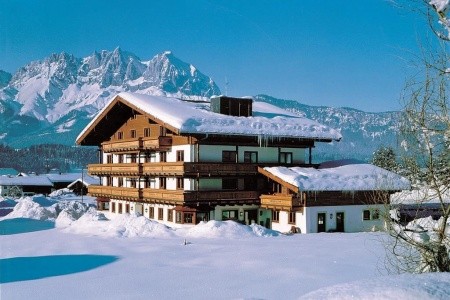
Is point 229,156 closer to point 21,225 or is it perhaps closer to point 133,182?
point 133,182

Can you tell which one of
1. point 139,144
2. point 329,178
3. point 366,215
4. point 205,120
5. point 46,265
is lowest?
point 46,265

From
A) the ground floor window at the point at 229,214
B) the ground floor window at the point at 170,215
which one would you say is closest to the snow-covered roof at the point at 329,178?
the ground floor window at the point at 229,214

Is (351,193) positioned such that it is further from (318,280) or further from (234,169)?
(318,280)

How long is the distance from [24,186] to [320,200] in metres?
73.7

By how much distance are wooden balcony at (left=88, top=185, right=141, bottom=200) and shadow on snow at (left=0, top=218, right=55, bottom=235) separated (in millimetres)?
5230

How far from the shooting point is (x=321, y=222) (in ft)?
105

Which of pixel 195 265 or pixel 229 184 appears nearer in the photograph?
pixel 195 265

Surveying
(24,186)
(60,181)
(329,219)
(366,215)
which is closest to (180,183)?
(329,219)

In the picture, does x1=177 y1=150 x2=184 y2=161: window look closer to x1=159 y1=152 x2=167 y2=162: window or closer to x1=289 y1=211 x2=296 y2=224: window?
x1=159 y1=152 x2=167 y2=162: window

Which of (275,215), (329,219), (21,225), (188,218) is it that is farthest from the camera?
(21,225)

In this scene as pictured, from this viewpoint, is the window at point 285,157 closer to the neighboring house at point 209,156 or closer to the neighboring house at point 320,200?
the neighboring house at point 209,156

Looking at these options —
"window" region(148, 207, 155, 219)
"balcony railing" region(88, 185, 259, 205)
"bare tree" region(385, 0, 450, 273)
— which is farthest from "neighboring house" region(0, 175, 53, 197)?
"bare tree" region(385, 0, 450, 273)

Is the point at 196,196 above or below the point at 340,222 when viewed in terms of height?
above

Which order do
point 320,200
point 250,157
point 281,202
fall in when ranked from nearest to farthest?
point 320,200 < point 281,202 < point 250,157
